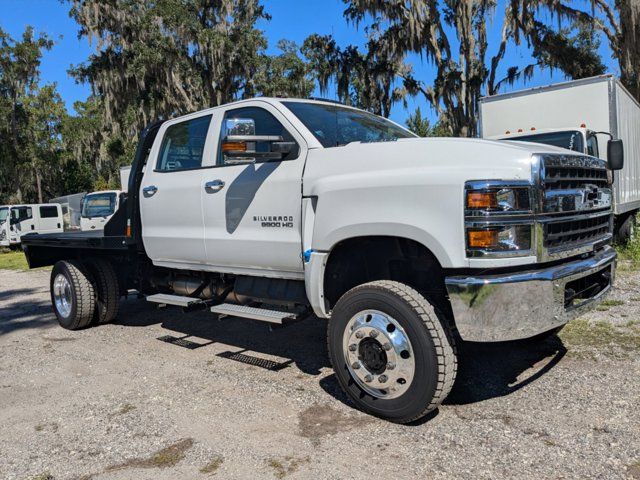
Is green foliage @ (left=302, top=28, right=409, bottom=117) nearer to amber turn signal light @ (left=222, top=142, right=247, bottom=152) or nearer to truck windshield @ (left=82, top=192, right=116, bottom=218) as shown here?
truck windshield @ (left=82, top=192, right=116, bottom=218)

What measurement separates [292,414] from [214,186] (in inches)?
79.5

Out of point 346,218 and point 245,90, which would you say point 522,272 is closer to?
point 346,218

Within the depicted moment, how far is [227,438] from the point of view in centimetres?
342

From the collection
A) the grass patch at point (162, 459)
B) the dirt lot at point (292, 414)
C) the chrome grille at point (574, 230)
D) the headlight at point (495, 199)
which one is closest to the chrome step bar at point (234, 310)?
the dirt lot at point (292, 414)

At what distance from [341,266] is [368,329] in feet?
2.16

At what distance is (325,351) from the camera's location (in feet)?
17.1

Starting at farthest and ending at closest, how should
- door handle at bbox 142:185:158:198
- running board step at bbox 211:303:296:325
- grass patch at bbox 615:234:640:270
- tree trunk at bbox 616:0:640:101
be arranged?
tree trunk at bbox 616:0:640:101 → grass patch at bbox 615:234:640:270 → door handle at bbox 142:185:158:198 → running board step at bbox 211:303:296:325

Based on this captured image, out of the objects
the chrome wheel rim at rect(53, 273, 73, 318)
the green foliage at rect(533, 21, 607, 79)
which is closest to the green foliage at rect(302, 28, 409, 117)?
the green foliage at rect(533, 21, 607, 79)

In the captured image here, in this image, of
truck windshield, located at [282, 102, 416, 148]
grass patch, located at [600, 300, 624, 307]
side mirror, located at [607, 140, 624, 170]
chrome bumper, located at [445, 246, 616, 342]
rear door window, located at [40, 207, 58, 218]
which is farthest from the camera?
rear door window, located at [40, 207, 58, 218]

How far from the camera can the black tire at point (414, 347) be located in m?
3.26

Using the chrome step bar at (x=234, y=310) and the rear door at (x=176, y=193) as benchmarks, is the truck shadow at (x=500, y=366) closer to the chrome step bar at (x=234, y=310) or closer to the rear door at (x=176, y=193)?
the chrome step bar at (x=234, y=310)

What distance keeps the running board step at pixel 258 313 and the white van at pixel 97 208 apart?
17035 millimetres

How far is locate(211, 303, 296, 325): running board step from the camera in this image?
164 inches

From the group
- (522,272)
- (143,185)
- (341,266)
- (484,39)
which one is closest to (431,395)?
(522,272)
